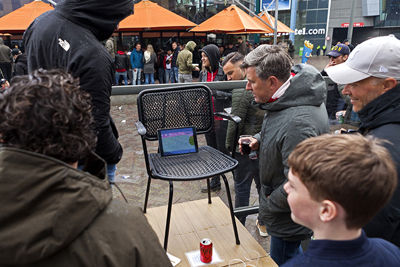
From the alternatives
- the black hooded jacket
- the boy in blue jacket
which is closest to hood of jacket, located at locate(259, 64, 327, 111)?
the black hooded jacket

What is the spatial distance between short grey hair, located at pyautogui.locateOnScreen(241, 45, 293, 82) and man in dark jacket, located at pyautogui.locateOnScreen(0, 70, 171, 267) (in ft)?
4.01

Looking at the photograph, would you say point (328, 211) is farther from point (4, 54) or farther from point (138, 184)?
point (4, 54)

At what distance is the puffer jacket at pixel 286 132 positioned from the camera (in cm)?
183

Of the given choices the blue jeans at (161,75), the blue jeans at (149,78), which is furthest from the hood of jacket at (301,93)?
the blue jeans at (161,75)

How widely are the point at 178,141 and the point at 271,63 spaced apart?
98 cm

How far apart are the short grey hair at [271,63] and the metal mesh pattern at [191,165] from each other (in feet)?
2.16

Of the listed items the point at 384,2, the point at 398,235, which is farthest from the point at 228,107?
the point at 384,2

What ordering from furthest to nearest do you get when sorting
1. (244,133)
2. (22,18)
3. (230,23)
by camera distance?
(230,23) < (22,18) < (244,133)

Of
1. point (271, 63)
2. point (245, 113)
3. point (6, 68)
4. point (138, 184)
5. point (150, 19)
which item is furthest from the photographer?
point (6, 68)

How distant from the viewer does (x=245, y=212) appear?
9.79 feet

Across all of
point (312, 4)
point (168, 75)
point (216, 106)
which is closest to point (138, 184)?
point (216, 106)

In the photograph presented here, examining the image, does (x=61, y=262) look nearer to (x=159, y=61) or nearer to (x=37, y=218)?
(x=37, y=218)

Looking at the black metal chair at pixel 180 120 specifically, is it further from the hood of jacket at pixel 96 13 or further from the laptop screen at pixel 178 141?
the hood of jacket at pixel 96 13

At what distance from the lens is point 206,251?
6.84 ft
